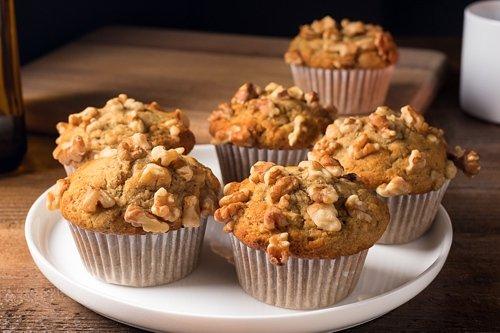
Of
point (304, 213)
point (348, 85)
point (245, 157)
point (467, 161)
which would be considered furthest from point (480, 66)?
point (304, 213)

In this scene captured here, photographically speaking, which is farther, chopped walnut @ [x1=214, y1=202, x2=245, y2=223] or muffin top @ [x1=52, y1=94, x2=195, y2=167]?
muffin top @ [x1=52, y1=94, x2=195, y2=167]

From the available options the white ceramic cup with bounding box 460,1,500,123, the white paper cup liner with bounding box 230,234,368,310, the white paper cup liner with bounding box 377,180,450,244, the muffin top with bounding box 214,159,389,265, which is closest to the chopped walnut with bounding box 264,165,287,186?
the muffin top with bounding box 214,159,389,265

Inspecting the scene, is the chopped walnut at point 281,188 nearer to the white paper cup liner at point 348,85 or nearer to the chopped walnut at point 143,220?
the chopped walnut at point 143,220

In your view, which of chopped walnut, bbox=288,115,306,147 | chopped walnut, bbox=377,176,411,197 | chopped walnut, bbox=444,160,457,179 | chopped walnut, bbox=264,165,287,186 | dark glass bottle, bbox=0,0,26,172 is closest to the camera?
chopped walnut, bbox=264,165,287,186

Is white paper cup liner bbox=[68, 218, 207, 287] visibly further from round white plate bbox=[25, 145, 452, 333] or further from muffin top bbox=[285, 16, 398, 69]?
muffin top bbox=[285, 16, 398, 69]

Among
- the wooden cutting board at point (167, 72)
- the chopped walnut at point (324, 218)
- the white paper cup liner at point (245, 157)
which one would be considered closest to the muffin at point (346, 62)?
the wooden cutting board at point (167, 72)

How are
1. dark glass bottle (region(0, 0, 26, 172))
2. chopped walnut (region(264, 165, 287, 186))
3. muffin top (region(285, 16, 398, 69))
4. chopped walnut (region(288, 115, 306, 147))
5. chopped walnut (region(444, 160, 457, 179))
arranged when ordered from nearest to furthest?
chopped walnut (region(264, 165, 287, 186)), chopped walnut (region(444, 160, 457, 179)), chopped walnut (region(288, 115, 306, 147)), dark glass bottle (region(0, 0, 26, 172)), muffin top (region(285, 16, 398, 69))

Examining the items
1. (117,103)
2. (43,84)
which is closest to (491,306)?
(117,103)

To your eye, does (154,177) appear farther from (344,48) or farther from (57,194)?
(344,48)
